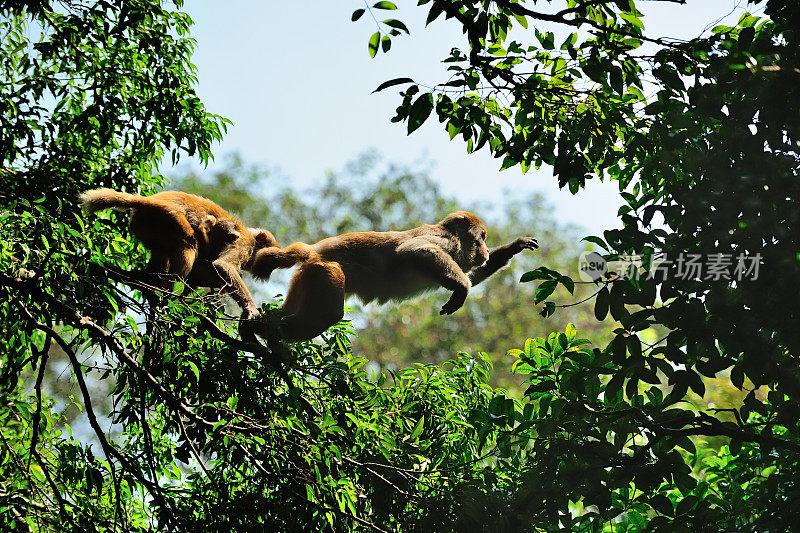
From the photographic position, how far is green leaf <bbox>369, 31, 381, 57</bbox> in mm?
3205

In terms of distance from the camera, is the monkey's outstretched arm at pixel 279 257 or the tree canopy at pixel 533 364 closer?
the tree canopy at pixel 533 364

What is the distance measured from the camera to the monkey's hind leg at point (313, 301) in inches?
189

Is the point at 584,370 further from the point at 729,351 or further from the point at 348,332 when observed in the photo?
the point at 348,332

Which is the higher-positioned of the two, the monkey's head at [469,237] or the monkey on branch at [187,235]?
the monkey's head at [469,237]

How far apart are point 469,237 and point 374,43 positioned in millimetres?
3124

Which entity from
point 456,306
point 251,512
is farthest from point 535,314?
point 251,512

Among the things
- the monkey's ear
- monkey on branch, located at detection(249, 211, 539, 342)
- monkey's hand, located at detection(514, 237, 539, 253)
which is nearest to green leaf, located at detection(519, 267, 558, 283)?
monkey on branch, located at detection(249, 211, 539, 342)

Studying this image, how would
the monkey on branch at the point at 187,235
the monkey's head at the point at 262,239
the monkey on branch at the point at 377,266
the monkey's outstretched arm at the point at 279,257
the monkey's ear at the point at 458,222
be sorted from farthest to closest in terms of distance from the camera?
the monkey's ear at the point at 458,222, the monkey's head at the point at 262,239, the monkey's outstretched arm at the point at 279,257, the monkey on branch at the point at 377,266, the monkey on branch at the point at 187,235

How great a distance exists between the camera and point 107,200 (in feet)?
15.6

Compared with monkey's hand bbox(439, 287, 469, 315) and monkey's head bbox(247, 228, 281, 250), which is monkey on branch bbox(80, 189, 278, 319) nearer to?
monkey's head bbox(247, 228, 281, 250)

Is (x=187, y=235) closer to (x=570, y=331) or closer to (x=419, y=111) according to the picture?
(x=419, y=111)

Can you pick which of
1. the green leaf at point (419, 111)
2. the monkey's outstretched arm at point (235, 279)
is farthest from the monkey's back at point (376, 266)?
the green leaf at point (419, 111)

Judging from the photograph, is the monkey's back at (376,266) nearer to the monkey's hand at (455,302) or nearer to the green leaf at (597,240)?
the monkey's hand at (455,302)

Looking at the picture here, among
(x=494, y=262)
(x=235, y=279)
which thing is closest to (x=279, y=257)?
(x=235, y=279)
